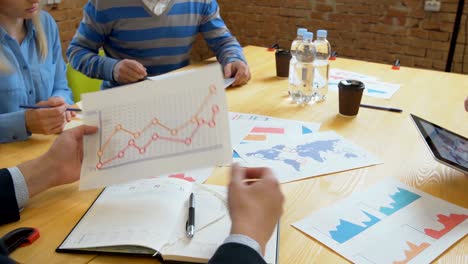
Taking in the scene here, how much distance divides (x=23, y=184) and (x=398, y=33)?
9.13 ft

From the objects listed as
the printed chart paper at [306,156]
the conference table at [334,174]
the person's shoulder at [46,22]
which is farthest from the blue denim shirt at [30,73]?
the printed chart paper at [306,156]

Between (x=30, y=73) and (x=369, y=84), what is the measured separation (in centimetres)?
120

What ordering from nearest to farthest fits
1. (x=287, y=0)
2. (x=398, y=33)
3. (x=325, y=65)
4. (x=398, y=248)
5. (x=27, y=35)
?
(x=398, y=248), (x=27, y=35), (x=325, y=65), (x=398, y=33), (x=287, y=0)

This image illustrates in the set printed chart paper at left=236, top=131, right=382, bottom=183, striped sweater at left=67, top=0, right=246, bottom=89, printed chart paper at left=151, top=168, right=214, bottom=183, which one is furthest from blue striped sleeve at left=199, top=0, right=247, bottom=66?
printed chart paper at left=151, top=168, right=214, bottom=183

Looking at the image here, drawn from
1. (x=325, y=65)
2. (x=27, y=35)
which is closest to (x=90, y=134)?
(x=27, y=35)

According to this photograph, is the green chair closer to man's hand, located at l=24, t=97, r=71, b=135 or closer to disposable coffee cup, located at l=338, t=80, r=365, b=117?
man's hand, located at l=24, t=97, r=71, b=135

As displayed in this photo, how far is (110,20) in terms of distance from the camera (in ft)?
5.42

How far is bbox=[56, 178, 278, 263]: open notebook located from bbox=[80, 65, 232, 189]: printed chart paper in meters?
0.05

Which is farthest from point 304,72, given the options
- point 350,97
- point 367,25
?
point 367,25

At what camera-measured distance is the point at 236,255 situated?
0.59m

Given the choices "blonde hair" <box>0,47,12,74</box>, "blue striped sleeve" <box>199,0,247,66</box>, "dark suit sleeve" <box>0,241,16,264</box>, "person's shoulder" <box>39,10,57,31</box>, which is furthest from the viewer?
"blue striped sleeve" <box>199,0,247,66</box>

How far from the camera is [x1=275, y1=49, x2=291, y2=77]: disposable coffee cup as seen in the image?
1.58 m

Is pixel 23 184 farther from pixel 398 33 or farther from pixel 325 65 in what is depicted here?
pixel 398 33

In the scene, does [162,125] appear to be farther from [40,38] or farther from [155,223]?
[40,38]
